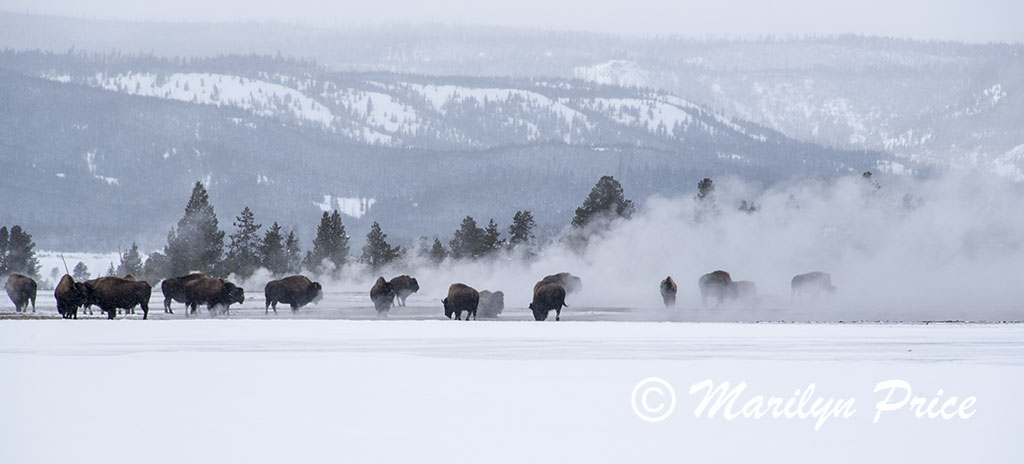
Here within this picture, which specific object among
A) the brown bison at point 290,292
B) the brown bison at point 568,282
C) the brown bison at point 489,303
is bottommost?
the brown bison at point 489,303

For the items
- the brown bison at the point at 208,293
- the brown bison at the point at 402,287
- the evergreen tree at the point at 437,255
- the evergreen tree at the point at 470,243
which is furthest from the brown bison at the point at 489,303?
the evergreen tree at the point at 437,255

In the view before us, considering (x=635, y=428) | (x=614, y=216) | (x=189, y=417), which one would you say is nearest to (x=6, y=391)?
(x=189, y=417)

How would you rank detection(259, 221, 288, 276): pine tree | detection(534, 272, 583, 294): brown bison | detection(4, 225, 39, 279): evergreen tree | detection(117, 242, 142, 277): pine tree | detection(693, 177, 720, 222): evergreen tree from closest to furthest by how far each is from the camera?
detection(534, 272, 583, 294): brown bison < detection(693, 177, 720, 222): evergreen tree < detection(259, 221, 288, 276): pine tree < detection(4, 225, 39, 279): evergreen tree < detection(117, 242, 142, 277): pine tree

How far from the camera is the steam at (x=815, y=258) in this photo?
236ft

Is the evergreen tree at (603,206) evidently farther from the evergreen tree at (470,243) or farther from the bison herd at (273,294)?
the bison herd at (273,294)

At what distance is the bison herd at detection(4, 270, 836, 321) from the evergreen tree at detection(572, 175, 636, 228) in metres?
33.9

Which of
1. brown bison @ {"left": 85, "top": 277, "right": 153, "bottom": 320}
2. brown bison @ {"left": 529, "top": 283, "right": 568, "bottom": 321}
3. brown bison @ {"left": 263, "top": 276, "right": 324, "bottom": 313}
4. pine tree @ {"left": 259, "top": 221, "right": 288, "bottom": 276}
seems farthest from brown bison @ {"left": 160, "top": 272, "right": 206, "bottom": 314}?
pine tree @ {"left": 259, "top": 221, "right": 288, "bottom": 276}

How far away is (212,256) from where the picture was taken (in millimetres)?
112938

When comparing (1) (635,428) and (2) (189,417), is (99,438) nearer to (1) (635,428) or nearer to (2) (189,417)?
(2) (189,417)

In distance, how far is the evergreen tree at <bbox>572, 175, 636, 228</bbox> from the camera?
4259 inches

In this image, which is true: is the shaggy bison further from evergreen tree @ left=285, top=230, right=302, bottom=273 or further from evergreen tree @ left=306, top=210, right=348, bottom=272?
evergreen tree @ left=285, top=230, right=302, bottom=273

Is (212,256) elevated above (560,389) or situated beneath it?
elevated above

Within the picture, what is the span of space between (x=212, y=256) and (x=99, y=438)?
95451mm

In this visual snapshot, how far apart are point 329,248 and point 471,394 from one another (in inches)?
4065
